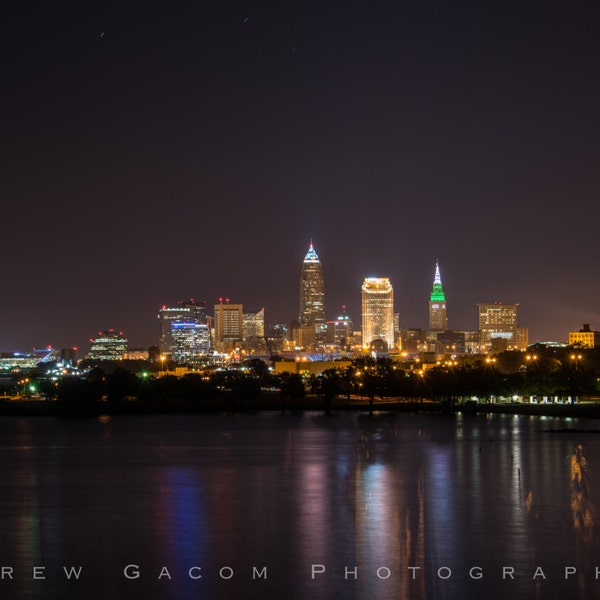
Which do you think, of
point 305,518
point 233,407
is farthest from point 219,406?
point 305,518

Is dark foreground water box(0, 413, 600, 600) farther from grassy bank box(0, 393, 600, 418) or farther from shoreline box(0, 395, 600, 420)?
grassy bank box(0, 393, 600, 418)

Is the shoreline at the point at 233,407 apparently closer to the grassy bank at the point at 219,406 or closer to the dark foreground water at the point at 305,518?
the grassy bank at the point at 219,406

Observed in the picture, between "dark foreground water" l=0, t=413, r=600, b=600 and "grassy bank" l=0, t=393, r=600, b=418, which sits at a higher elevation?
"dark foreground water" l=0, t=413, r=600, b=600

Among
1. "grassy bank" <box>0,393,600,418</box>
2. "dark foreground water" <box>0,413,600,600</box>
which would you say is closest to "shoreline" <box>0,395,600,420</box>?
"grassy bank" <box>0,393,600,418</box>

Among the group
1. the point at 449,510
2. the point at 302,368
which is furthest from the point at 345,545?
the point at 302,368

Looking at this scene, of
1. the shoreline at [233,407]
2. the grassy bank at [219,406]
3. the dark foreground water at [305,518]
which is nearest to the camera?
the dark foreground water at [305,518]

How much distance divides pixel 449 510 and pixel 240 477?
1079 cm

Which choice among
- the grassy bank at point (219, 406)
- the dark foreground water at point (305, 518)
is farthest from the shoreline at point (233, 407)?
the dark foreground water at point (305, 518)

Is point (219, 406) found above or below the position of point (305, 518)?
below

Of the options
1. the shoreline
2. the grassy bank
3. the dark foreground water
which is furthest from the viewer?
the grassy bank

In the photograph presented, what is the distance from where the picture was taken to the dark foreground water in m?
21.8

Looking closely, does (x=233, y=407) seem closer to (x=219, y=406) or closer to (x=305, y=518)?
(x=219, y=406)

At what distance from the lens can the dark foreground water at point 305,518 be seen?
2177 cm

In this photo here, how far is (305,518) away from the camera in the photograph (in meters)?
29.1
